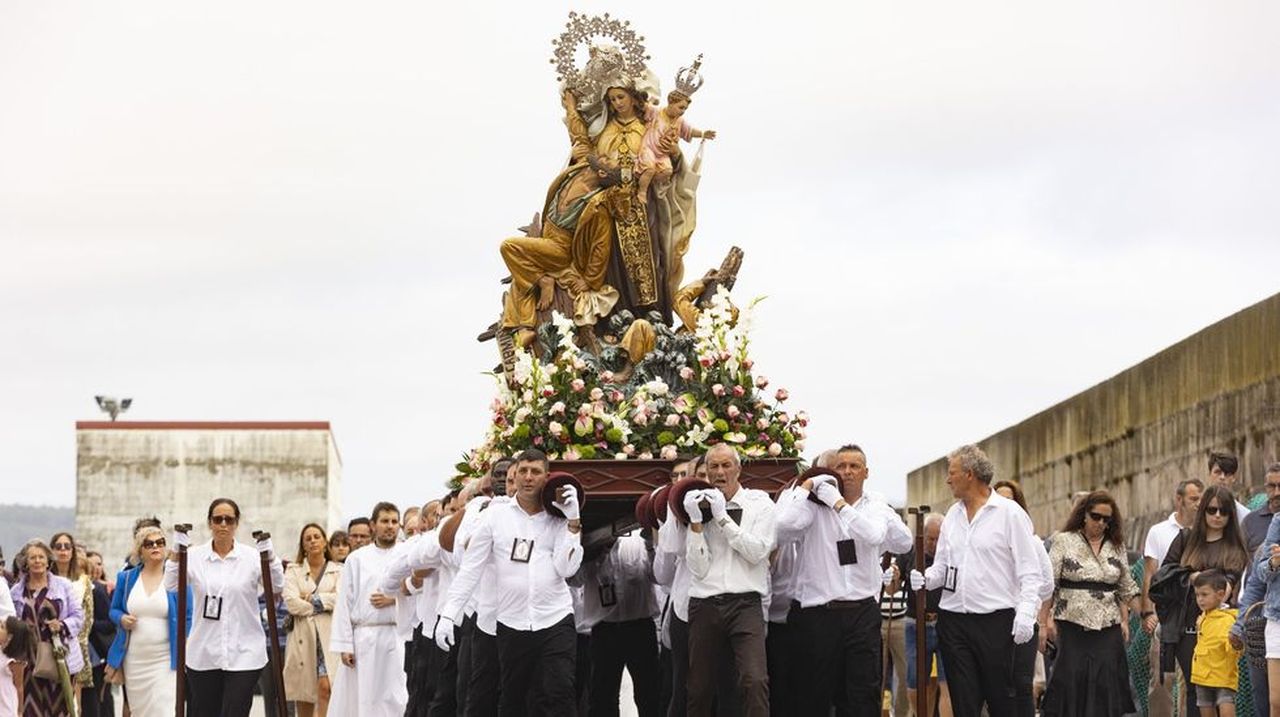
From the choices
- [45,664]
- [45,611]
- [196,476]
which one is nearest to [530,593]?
[45,664]

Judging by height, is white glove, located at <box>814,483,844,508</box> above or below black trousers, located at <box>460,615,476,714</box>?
above

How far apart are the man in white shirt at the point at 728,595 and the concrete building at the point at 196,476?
24.9 m

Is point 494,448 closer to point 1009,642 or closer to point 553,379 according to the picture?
point 553,379

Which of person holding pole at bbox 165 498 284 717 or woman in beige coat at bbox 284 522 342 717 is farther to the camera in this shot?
woman in beige coat at bbox 284 522 342 717

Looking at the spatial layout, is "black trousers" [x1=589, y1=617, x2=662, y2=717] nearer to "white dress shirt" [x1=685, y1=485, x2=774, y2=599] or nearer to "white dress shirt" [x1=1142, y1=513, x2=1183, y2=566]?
"white dress shirt" [x1=685, y1=485, x2=774, y2=599]

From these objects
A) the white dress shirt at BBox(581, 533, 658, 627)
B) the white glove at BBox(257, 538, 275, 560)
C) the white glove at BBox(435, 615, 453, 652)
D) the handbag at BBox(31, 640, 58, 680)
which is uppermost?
the white glove at BBox(257, 538, 275, 560)

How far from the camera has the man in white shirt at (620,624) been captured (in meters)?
18.3

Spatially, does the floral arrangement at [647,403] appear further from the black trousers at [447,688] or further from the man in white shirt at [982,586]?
the man in white shirt at [982,586]

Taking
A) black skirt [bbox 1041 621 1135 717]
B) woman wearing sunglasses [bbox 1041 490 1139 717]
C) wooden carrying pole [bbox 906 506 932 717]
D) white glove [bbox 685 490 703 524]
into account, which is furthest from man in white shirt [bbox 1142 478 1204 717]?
white glove [bbox 685 490 703 524]

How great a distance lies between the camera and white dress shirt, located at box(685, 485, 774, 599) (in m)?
15.8

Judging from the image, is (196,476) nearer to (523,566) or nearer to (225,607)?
(225,607)

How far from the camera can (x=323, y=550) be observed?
21.9 m

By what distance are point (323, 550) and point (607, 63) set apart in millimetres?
4760

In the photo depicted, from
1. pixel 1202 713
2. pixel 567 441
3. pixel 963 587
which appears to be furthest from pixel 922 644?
pixel 567 441
